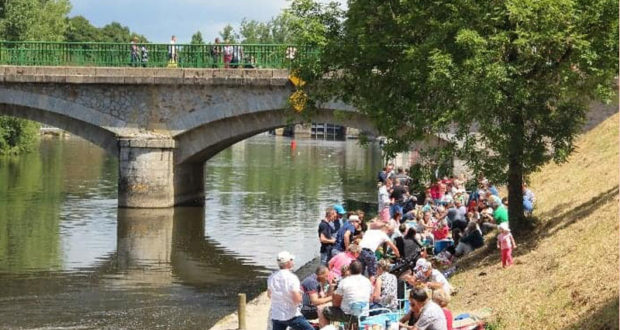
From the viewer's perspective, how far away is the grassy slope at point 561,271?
1271cm

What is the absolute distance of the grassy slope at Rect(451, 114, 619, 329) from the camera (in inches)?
500

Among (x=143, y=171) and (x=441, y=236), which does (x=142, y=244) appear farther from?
(x=441, y=236)

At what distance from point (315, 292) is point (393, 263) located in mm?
5280

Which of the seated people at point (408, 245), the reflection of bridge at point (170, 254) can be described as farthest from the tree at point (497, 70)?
the reflection of bridge at point (170, 254)

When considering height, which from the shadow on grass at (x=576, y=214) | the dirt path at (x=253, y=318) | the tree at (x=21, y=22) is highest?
the tree at (x=21, y=22)

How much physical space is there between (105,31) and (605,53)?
435 feet

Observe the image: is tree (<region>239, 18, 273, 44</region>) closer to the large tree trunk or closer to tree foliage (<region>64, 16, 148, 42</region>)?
tree foliage (<region>64, 16, 148, 42</region>)

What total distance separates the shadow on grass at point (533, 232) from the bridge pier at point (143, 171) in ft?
60.9

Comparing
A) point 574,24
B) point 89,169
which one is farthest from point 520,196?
point 89,169

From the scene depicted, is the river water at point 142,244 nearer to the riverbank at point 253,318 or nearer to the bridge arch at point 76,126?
the riverbank at point 253,318

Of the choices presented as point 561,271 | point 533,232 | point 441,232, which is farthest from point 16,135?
point 561,271

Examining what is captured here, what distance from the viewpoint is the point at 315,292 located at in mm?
14117

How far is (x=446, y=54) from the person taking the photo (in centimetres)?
1805

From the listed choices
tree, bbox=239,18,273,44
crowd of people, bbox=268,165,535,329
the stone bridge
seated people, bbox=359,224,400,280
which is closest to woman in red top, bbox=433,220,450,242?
crowd of people, bbox=268,165,535,329
